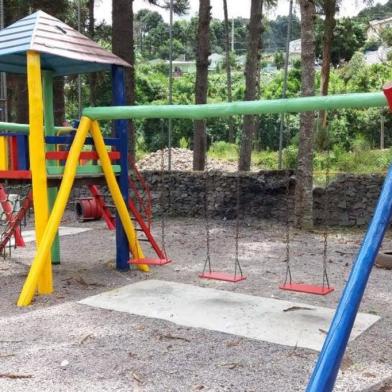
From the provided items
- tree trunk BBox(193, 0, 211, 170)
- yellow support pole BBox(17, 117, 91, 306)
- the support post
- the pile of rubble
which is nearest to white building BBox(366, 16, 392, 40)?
the pile of rubble

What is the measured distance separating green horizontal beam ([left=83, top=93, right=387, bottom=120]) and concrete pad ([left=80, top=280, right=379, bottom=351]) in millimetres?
1626

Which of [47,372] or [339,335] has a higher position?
[339,335]

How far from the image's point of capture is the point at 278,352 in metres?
3.78

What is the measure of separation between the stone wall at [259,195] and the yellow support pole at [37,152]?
14.0ft

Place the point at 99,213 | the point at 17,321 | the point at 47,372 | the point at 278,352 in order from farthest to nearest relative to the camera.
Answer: the point at 99,213 < the point at 17,321 < the point at 278,352 < the point at 47,372

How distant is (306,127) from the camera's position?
9.34 meters

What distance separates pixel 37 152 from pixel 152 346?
2.34 meters

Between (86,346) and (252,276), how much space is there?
106 inches

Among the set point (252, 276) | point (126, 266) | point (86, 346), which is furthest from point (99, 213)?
point (86, 346)

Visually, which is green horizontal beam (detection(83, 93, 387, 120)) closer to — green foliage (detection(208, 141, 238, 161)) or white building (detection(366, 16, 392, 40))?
green foliage (detection(208, 141, 238, 161))

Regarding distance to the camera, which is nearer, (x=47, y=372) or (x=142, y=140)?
(x=47, y=372)

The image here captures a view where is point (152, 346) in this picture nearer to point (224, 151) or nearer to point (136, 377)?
point (136, 377)

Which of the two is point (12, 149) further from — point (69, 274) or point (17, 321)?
point (17, 321)

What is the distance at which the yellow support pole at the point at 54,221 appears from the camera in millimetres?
5054
